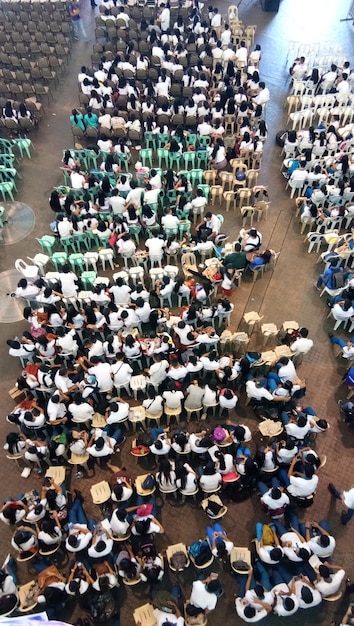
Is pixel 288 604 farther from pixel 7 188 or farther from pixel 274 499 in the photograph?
pixel 7 188

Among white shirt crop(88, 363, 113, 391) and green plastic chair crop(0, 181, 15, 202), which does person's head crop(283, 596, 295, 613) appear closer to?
white shirt crop(88, 363, 113, 391)

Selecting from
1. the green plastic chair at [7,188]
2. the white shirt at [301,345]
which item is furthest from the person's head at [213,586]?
the green plastic chair at [7,188]

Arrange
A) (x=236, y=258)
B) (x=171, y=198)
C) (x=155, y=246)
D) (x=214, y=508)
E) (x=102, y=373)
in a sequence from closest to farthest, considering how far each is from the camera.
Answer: (x=214, y=508) → (x=102, y=373) → (x=236, y=258) → (x=155, y=246) → (x=171, y=198)

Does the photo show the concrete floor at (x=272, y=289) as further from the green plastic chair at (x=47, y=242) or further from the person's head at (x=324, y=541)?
the person's head at (x=324, y=541)

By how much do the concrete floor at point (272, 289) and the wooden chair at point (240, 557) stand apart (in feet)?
1.72

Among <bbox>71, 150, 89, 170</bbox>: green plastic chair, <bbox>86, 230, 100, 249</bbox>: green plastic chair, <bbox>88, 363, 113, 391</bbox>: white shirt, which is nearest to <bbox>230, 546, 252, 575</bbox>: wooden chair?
<bbox>88, 363, 113, 391</bbox>: white shirt

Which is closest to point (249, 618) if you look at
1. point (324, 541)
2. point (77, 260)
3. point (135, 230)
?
point (324, 541)

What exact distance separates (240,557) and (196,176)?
30.2 ft

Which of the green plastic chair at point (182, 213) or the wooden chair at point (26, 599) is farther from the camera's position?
the green plastic chair at point (182, 213)

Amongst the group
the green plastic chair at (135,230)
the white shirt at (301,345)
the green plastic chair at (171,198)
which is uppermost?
the green plastic chair at (171,198)

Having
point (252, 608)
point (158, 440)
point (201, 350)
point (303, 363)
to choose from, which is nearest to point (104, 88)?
point (201, 350)

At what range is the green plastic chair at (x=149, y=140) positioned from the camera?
1369cm

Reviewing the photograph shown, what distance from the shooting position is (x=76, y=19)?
19.0 meters

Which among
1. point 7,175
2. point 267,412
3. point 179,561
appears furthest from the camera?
point 7,175
